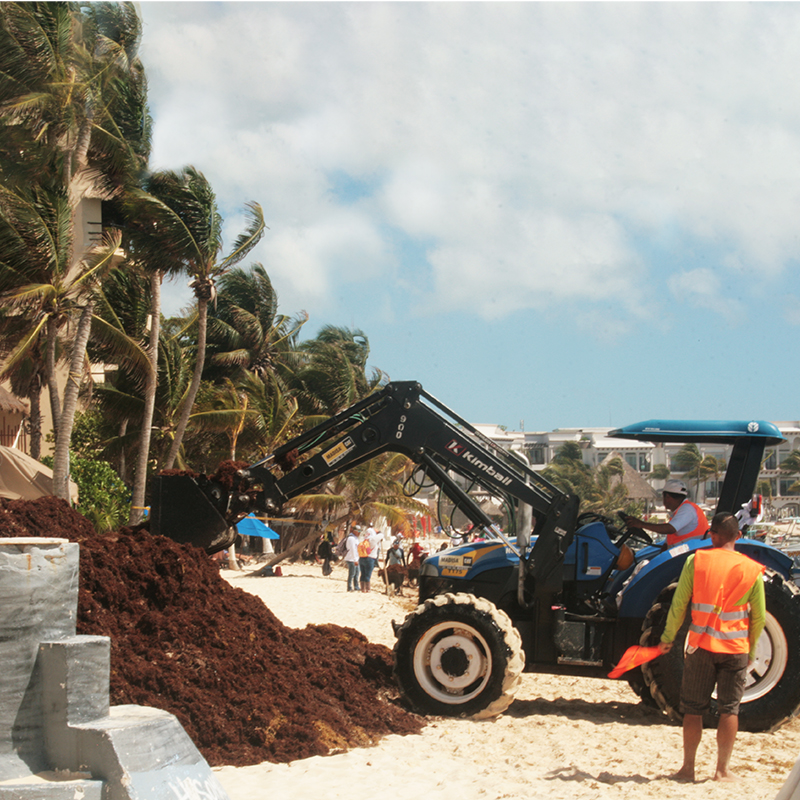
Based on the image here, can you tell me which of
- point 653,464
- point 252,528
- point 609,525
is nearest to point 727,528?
point 609,525

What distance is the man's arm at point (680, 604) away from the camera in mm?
5629

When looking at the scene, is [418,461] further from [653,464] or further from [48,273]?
[653,464]

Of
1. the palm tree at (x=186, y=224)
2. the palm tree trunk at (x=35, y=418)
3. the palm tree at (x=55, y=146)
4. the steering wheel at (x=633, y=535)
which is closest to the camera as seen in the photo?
the steering wheel at (x=633, y=535)

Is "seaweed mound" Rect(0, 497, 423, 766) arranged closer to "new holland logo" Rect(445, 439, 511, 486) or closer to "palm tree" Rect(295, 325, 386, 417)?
"new holland logo" Rect(445, 439, 511, 486)

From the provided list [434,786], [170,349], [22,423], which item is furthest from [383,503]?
[434,786]

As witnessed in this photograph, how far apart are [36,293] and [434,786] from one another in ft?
50.5

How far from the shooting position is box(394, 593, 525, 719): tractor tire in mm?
7391

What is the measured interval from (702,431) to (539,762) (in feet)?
10.3

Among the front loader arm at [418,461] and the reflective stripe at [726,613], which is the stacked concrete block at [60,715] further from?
the front loader arm at [418,461]

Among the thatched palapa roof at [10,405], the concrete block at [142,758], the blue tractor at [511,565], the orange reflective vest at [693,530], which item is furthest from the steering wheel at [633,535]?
the thatched palapa roof at [10,405]

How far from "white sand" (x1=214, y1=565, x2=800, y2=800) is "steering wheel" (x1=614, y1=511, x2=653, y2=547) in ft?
5.22

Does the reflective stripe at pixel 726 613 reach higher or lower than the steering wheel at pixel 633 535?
lower

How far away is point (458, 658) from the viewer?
298 inches

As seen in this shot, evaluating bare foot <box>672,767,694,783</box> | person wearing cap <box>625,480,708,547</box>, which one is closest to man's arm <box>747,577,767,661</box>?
bare foot <box>672,767,694,783</box>
